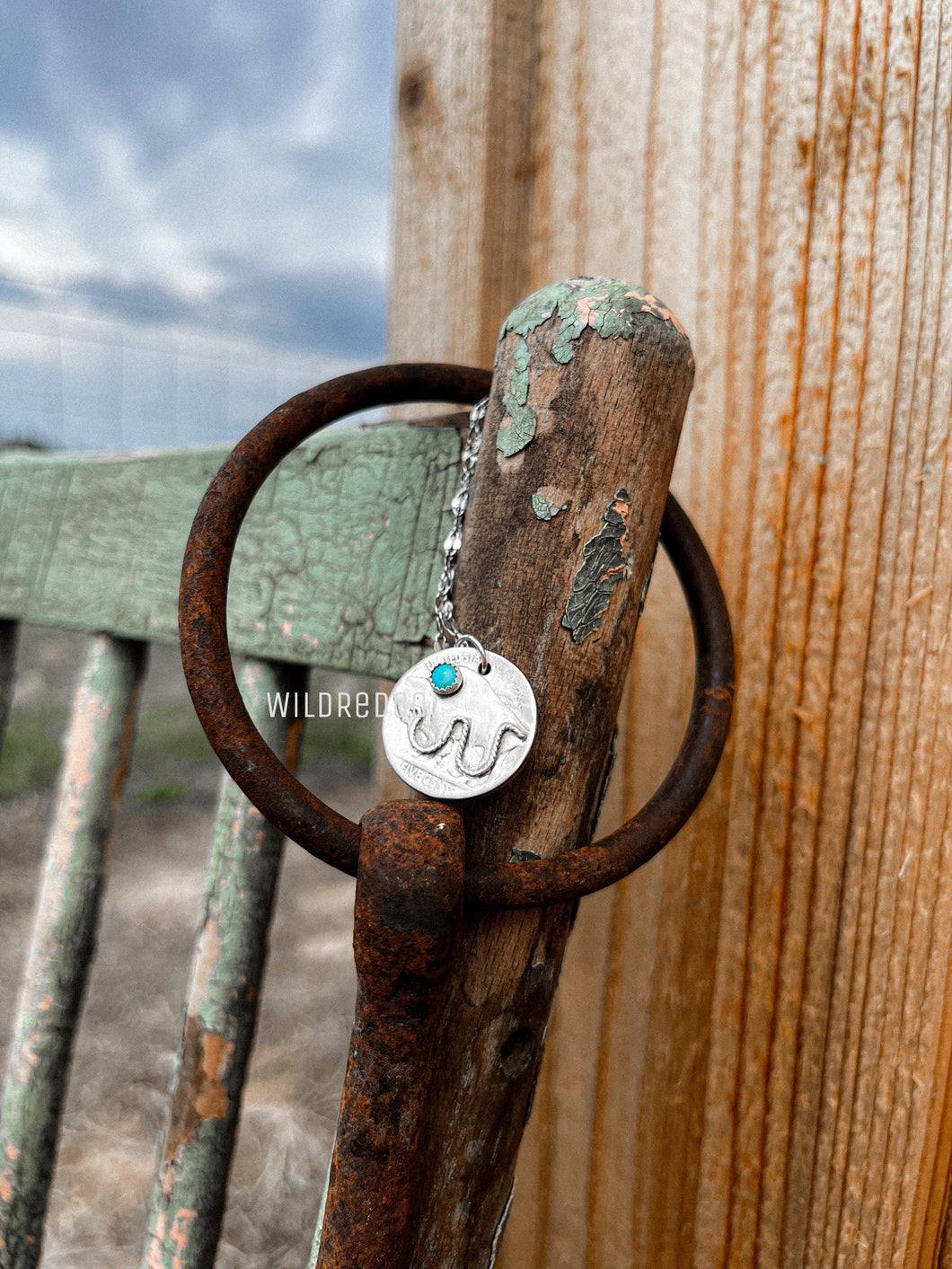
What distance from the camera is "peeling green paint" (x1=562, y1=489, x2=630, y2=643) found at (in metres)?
0.46

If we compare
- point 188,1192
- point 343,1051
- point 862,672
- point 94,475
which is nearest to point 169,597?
point 94,475

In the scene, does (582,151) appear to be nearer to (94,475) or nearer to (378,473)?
(378,473)

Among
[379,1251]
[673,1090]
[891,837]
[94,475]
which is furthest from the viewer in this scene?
[94,475]

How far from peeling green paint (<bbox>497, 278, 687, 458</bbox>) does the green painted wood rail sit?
171mm

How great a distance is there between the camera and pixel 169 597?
2.67 ft

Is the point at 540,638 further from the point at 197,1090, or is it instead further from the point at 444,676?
the point at 197,1090

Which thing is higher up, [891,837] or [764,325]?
[764,325]

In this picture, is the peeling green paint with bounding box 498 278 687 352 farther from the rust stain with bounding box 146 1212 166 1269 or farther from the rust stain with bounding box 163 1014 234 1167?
the rust stain with bounding box 146 1212 166 1269

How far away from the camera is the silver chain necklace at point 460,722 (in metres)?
0.44

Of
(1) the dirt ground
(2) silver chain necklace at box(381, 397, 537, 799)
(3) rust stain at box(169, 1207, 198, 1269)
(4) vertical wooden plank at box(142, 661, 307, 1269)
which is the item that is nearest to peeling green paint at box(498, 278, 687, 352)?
(2) silver chain necklace at box(381, 397, 537, 799)

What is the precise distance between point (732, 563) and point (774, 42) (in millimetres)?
417

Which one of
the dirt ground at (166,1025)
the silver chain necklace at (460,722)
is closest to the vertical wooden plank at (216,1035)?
the silver chain necklace at (460,722)

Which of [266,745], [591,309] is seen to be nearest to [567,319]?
[591,309]

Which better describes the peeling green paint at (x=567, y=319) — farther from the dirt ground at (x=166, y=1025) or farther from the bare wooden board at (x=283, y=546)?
the dirt ground at (x=166, y=1025)
